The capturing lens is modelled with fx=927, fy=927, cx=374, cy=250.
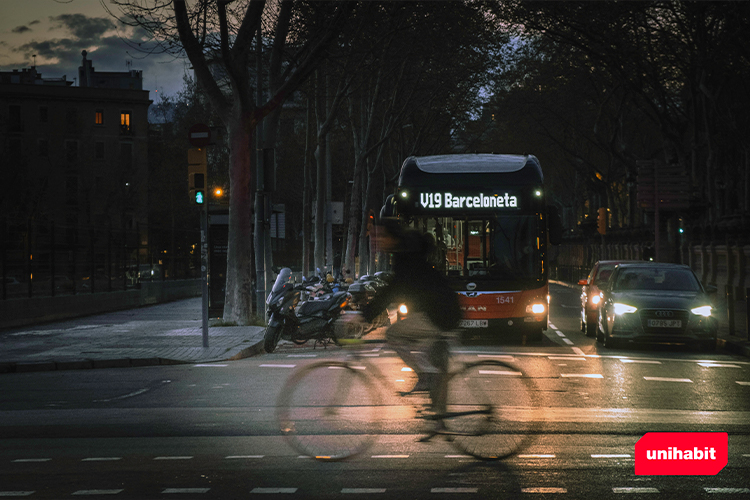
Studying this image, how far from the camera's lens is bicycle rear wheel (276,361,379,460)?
7090 mm

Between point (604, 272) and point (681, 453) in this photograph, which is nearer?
point (681, 453)

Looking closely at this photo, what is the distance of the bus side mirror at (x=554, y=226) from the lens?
1664cm

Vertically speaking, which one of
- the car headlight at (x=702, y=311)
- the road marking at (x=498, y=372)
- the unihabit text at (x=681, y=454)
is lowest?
the unihabit text at (x=681, y=454)

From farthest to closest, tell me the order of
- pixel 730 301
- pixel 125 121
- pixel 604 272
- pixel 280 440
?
pixel 125 121
pixel 604 272
pixel 730 301
pixel 280 440

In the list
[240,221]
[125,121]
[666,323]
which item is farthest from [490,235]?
[125,121]

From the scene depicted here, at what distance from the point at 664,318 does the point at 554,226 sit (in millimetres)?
2498

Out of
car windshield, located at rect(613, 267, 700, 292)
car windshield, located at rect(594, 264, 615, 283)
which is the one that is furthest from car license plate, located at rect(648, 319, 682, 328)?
car windshield, located at rect(594, 264, 615, 283)

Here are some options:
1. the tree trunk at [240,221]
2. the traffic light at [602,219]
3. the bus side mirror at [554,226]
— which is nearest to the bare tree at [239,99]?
the tree trunk at [240,221]

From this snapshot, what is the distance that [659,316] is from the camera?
16.2 metres

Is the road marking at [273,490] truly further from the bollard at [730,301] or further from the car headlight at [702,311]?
the bollard at [730,301]

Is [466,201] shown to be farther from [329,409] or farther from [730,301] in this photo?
[329,409]

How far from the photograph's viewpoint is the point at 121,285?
2930 centimetres

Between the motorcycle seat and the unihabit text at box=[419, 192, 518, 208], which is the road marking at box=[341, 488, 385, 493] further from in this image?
the unihabit text at box=[419, 192, 518, 208]

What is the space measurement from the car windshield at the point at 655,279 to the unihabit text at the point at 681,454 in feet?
33.0
